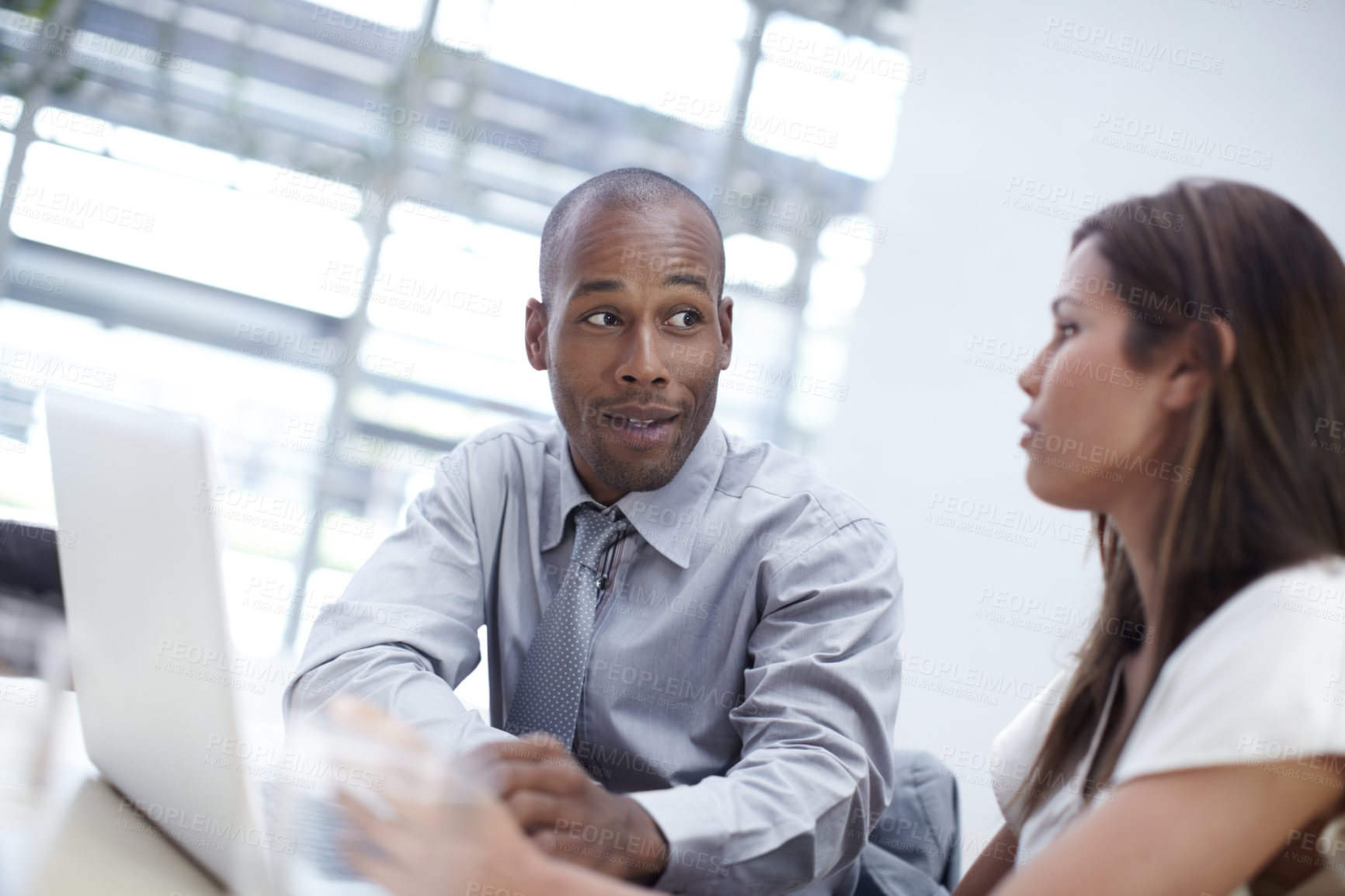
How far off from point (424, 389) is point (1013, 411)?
198cm

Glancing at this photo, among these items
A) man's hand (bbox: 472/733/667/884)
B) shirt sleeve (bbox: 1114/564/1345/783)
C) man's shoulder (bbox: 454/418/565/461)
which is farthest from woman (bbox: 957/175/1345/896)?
man's shoulder (bbox: 454/418/565/461)

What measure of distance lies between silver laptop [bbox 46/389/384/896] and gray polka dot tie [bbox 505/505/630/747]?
59 cm

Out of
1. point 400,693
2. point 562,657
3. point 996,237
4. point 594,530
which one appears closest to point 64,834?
point 400,693

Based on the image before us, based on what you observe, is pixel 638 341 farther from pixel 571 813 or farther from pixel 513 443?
pixel 571 813

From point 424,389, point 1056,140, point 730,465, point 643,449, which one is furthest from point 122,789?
point 1056,140

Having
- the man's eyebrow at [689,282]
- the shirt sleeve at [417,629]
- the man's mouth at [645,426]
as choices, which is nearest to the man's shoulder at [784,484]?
the man's mouth at [645,426]

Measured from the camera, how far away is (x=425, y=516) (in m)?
1.69

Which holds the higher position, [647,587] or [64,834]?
[647,587]

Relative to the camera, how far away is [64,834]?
973 millimetres

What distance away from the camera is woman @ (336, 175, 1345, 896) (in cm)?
83

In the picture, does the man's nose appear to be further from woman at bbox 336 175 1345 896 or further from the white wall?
the white wall

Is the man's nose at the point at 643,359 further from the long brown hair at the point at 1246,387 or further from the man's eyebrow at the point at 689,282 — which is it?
the long brown hair at the point at 1246,387

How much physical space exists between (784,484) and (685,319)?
0.30 metres

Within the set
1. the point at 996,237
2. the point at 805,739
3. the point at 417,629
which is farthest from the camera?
the point at 996,237
